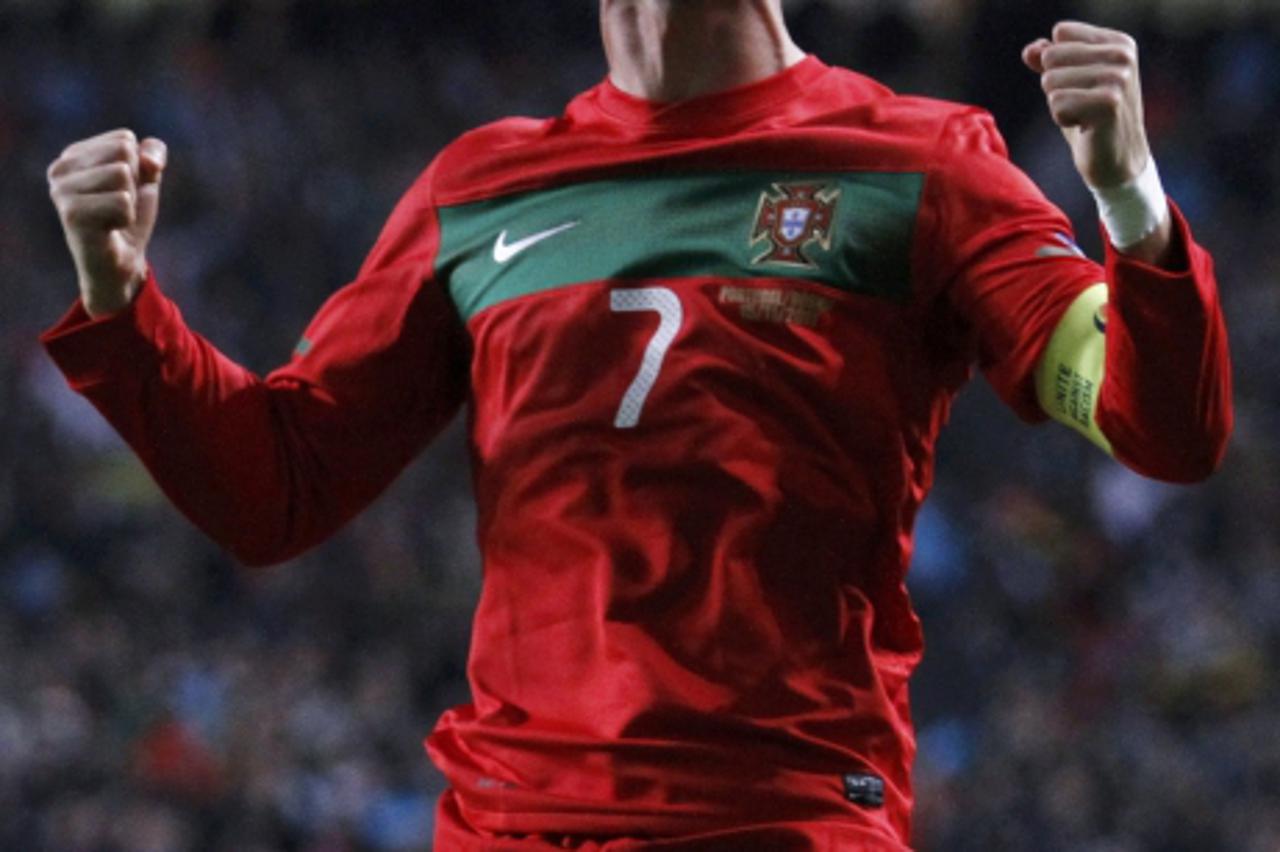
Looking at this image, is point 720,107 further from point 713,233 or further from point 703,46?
point 713,233

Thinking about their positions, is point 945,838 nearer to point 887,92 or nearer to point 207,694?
point 207,694

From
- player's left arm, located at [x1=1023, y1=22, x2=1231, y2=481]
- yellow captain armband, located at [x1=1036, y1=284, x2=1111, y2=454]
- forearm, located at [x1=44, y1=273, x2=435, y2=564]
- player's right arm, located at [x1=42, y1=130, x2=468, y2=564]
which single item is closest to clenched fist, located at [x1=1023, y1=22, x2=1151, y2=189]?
player's left arm, located at [x1=1023, y1=22, x2=1231, y2=481]

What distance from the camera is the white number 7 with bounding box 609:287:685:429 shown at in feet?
8.04

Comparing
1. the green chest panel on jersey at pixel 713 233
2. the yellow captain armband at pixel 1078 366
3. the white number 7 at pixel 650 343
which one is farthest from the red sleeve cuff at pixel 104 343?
the yellow captain armband at pixel 1078 366

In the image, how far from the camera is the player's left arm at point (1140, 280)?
7.01ft

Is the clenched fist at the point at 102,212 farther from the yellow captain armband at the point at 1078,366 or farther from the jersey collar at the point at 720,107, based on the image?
the yellow captain armband at the point at 1078,366

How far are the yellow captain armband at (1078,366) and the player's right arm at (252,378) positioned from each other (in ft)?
2.35

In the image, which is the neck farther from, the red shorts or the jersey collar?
the red shorts

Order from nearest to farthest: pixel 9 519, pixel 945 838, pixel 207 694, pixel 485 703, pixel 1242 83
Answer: pixel 485 703 < pixel 945 838 < pixel 207 694 < pixel 9 519 < pixel 1242 83

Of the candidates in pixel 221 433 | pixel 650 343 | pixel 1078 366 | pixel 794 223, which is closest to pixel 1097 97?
pixel 1078 366

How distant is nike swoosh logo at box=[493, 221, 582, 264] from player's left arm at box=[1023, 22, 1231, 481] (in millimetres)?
609

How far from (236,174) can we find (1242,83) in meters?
4.77

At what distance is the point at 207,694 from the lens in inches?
343

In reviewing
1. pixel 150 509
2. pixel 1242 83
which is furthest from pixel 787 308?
pixel 1242 83
